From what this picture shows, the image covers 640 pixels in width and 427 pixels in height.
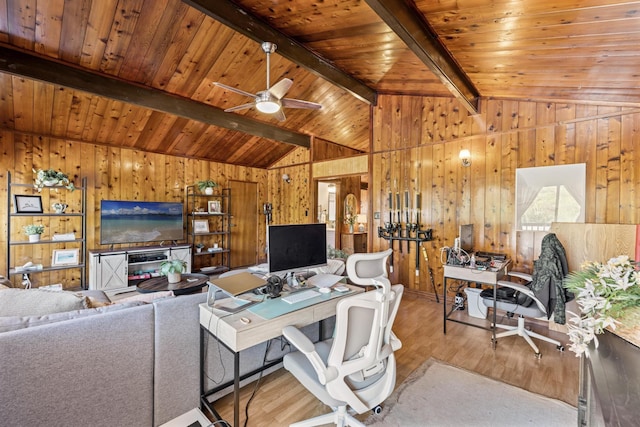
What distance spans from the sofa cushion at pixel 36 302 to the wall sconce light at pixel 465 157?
4.35 m

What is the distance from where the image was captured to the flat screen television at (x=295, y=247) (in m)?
2.06

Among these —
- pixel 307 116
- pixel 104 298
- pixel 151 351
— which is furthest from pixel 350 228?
pixel 151 351

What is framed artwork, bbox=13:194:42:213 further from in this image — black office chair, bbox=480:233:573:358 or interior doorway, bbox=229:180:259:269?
black office chair, bbox=480:233:573:358

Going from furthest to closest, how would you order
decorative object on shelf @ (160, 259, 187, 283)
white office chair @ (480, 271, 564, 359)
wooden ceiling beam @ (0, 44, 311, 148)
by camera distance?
1. decorative object on shelf @ (160, 259, 187, 283)
2. wooden ceiling beam @ (0, 44, 311, 148)
3. white office chair @ (480, 271, 564, 359)

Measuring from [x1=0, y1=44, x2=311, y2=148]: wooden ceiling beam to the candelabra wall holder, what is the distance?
3100 millimetres

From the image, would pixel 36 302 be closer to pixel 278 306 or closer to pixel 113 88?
pixel 278 306

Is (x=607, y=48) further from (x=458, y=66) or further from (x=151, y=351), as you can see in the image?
(x=151, y=351)

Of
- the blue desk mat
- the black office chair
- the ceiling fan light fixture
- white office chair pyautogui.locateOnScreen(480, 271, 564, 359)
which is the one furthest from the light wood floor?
the ceiling fan light fixture

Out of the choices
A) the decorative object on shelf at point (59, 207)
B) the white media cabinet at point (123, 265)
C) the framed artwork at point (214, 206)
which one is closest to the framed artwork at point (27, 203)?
the decorative object on shelf at point (59, 207)

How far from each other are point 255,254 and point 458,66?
5.91 meters

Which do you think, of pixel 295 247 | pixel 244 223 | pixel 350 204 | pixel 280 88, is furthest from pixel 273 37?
pixel 350 204

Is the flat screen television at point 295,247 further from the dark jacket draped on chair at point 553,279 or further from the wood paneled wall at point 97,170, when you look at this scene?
the wood paneled wall at point 97,170

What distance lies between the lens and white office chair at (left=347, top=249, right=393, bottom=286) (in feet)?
5.63

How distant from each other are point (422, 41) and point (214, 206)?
206 inches
